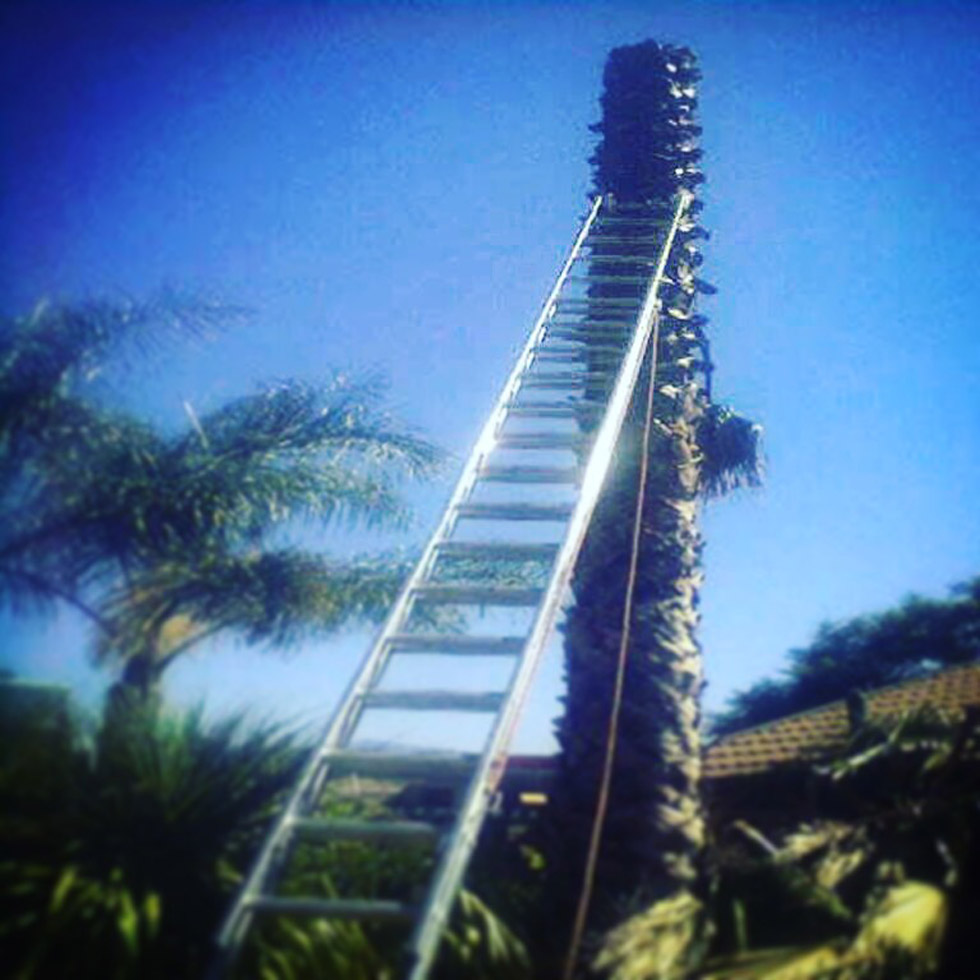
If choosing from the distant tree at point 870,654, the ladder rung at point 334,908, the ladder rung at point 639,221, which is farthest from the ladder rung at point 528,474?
the distant tree at point 870,654

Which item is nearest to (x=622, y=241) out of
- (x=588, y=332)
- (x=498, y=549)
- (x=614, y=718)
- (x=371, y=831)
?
(x=588, y=332)

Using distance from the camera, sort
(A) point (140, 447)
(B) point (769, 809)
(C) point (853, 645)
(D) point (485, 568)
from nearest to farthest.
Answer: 1. (A) point (140, 447)
2. (B) point (769, 809)
3. (D) point (485, 568)
4. (C) point (853, 645)

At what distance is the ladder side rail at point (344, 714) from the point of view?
2922 mm

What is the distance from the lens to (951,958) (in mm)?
3408

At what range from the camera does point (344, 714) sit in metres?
3.80

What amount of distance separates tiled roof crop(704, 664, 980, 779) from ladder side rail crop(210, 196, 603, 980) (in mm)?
3672

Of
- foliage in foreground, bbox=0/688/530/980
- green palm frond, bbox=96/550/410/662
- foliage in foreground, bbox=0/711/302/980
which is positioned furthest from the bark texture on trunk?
green palm frond, bbox=96/550/410/662

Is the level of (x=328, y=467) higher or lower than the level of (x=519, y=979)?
higher

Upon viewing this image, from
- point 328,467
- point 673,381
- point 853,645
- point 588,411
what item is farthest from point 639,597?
point 853,645

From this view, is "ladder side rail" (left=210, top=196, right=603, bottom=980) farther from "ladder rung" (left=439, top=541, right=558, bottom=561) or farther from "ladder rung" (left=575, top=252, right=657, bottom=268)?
"ladder rung" (left=575, top=252, right=657, bottom=268)

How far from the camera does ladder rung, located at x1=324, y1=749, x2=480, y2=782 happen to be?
3514 mm

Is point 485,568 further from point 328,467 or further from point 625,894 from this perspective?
point 625,894

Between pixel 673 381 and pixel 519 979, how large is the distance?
473cm

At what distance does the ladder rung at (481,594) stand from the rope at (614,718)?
72 centimetres
